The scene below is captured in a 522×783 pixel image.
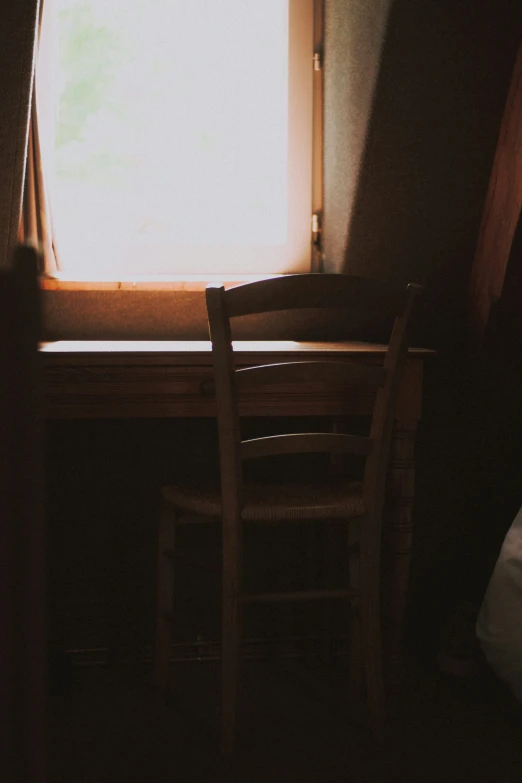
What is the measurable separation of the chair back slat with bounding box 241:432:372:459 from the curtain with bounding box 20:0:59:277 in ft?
3.04

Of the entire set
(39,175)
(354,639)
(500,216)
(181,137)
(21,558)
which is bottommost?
(354,639)

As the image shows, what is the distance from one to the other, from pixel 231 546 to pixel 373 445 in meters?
0.36

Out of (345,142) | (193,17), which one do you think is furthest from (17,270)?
(193,17)

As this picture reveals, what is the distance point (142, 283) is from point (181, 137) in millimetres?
455

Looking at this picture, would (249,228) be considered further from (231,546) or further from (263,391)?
(231,546)

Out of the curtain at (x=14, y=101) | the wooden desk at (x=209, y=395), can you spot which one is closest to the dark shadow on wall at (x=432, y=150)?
the wooden desk at (x=209, y=395)

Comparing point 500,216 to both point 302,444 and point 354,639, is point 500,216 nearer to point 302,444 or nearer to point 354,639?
point 302,444

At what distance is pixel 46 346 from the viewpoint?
1.89m

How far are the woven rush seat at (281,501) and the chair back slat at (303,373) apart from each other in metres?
0.26

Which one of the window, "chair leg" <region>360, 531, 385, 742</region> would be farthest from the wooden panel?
"chair leg" <region>360, 531, 385, 742</region>

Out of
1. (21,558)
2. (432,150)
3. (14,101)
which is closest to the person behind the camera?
(21,558)

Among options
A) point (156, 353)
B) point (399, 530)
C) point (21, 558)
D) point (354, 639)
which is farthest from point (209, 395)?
point (21, 558)

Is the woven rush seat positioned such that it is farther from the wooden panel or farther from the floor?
the wooden panel

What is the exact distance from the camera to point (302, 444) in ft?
5.38
